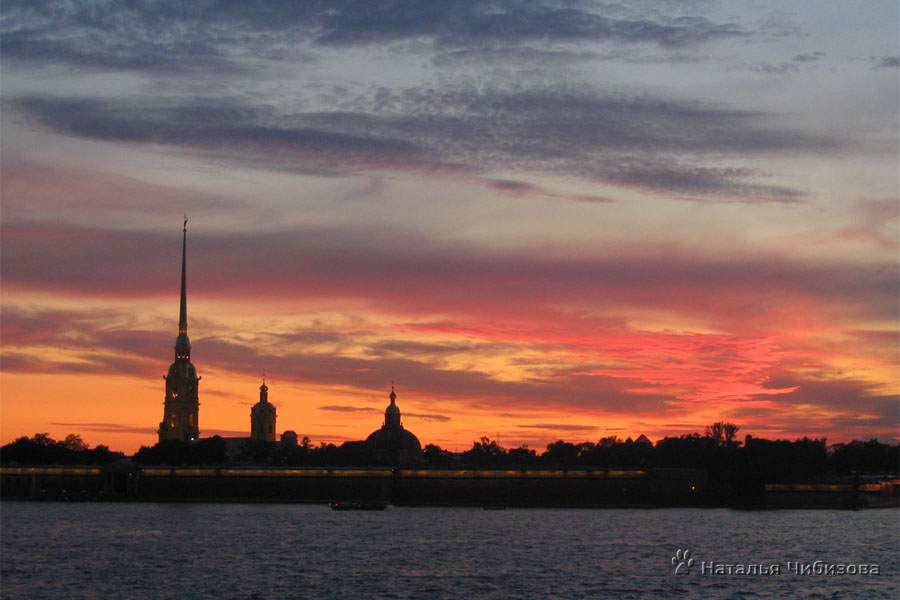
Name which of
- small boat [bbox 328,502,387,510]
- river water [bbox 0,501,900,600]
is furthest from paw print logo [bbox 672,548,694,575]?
small boat [bbox 328,502,387,510]

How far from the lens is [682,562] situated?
7888cm

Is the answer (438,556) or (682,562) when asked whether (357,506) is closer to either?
(438,556)

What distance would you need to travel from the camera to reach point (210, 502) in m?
175

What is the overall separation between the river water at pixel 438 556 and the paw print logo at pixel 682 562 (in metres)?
0.39

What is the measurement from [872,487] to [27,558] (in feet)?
391

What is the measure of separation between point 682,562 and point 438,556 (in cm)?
1522

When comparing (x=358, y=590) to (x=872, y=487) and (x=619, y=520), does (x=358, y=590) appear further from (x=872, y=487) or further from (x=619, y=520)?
(x=872, y=487)

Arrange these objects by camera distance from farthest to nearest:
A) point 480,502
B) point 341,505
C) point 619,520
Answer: point 480,502
point 341,505
point 619,520

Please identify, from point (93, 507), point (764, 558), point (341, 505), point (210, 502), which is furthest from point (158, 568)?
point (210, 502)

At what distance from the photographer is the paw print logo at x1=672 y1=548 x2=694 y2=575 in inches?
2938

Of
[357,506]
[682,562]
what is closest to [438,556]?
[682,562]

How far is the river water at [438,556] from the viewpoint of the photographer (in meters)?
66.2

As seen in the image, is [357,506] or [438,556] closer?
[438,556]

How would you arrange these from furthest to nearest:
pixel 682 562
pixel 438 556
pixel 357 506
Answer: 1. pixel 357 506
2. pixel 438 556
3. pixel 682 562
